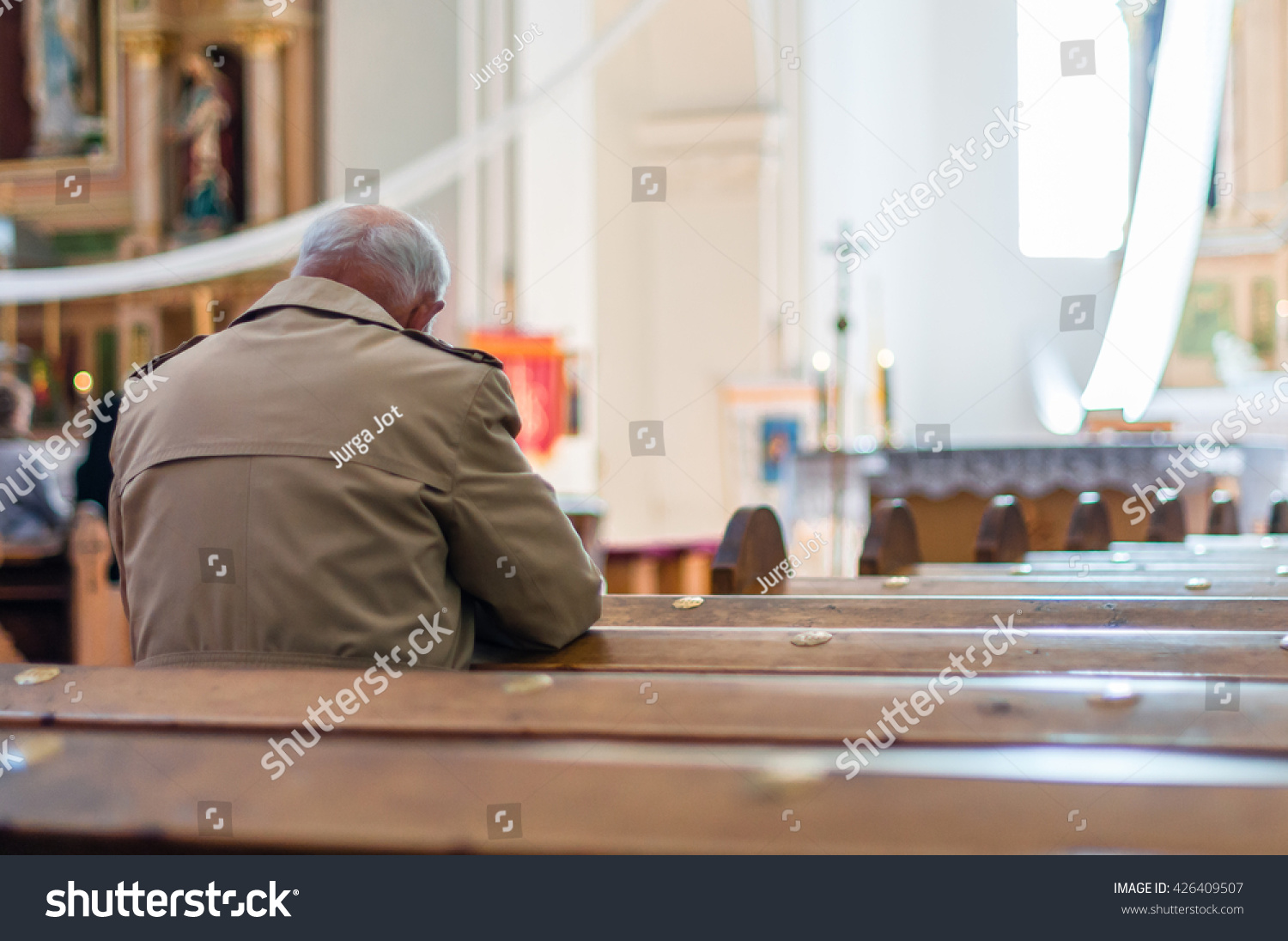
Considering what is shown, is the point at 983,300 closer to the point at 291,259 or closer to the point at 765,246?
the point at 765,246

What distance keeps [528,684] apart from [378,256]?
0.76 meters

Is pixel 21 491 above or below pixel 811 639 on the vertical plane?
below

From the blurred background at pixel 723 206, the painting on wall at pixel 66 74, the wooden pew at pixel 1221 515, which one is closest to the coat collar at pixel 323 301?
the wooden pew at pixel 1221 515

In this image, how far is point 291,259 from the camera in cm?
792

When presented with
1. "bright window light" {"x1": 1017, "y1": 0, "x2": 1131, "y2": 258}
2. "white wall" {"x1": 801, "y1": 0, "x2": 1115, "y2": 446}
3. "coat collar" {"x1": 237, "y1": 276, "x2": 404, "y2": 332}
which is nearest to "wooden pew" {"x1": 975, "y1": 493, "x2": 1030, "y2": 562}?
"coat collar" {"x1": 237, "y1": 276, "x2": 404, "y2": 332}

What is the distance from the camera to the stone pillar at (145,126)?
8516 mm

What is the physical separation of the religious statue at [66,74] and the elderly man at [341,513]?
29.2ft

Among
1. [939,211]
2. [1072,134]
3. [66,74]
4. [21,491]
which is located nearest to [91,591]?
[21,491]

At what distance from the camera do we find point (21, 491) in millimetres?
4027

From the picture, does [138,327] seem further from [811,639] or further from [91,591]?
[811,639]

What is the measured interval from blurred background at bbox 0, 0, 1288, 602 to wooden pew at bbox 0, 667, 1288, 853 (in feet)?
19.5

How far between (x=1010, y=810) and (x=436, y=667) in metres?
0.69
